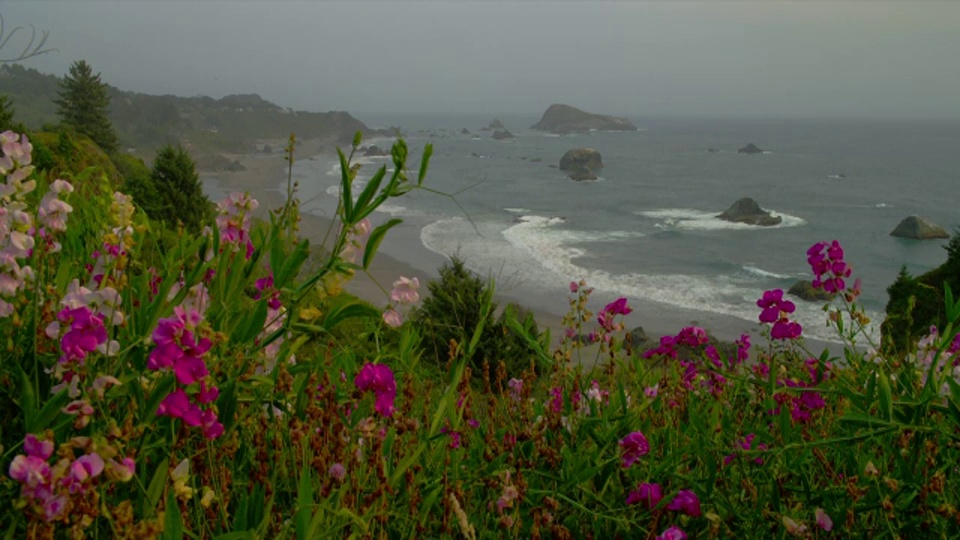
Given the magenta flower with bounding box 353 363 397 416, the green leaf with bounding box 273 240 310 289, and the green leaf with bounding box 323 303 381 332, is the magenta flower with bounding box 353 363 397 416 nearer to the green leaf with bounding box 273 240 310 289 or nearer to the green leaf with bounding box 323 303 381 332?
the green leaf with bounding box 323 303 381 332

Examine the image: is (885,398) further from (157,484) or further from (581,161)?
(581,161)

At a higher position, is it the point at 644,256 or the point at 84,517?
the point at 84,517

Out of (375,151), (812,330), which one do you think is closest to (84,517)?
(812,330)

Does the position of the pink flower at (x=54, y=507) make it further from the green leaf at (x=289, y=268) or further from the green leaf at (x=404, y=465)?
the green leaf at (x=289, y=268)

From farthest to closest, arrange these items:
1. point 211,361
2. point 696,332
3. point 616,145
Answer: point 616,145
point 696,332
point 211,361

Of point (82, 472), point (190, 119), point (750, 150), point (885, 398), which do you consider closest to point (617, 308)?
point (885, 398)

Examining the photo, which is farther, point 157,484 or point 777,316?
point 777,316

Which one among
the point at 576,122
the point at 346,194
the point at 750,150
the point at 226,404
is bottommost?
the point at 750,150

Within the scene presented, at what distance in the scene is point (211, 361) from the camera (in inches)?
68.8

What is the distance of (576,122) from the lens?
555 ft

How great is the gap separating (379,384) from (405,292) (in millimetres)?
572

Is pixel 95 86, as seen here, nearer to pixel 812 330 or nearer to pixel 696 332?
pixel 812 330

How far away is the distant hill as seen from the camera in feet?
312

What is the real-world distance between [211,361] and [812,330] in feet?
89.0
